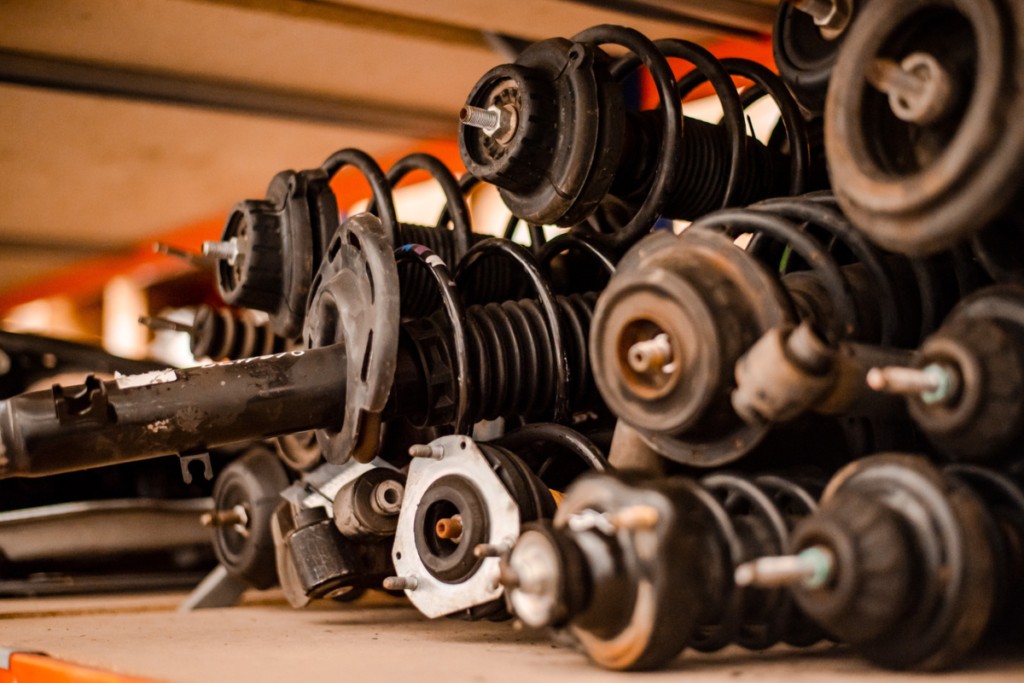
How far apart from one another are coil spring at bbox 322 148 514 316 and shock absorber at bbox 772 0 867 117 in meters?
0.43

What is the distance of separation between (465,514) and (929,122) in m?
0.51

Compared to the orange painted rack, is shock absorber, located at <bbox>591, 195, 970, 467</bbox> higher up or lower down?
higher up

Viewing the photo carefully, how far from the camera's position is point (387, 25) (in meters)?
1.33

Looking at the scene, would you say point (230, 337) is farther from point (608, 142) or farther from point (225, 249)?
point (608, 142)

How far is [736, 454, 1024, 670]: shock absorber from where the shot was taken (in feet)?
1.74

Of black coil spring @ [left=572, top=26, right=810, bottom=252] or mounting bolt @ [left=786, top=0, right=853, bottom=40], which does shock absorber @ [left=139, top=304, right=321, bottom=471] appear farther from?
mounting bolt @ [left=786, top=0, right=853, bottom=40]

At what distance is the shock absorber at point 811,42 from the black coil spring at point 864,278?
16 centimetres

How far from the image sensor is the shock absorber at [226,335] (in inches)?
58.9

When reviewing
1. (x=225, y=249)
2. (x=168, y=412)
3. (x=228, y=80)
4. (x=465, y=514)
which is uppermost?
(x=228, y=80)

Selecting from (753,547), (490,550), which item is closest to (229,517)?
(490,550)

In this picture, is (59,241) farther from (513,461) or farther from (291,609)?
(513,461)

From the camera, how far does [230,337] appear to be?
1523 millimetres

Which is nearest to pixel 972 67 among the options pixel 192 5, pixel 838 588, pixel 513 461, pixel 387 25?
pixel 838 588

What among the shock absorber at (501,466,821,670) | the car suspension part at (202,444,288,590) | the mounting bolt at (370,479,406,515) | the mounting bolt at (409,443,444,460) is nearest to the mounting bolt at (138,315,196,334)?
the car suspension part at (202,444,288,590)
